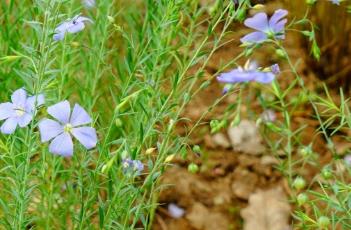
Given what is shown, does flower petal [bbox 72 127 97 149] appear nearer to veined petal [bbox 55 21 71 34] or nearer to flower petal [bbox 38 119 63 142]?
flower petal [bbox 38 119 63 142]

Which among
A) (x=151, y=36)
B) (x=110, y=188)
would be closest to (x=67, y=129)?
(x=110, y=188)

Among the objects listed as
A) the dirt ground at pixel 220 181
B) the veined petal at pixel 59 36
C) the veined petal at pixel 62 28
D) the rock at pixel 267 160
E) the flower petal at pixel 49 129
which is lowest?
the dirt ground at pixel 220 181

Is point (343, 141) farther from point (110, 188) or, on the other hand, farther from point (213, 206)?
point (110, 188)

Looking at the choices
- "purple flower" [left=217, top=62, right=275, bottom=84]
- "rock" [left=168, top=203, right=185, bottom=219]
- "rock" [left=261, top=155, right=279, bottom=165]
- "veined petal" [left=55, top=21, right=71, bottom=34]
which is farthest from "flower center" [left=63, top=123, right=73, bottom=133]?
"rock" [left=261, top=155, right=279, bottom=165]

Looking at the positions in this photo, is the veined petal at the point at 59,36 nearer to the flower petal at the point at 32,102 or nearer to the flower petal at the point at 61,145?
the flower petal at the point at 32,102

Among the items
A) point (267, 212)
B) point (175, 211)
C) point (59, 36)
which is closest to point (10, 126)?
point (59, 36)

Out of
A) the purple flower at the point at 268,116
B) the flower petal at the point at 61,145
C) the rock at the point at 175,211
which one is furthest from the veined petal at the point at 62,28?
the rock at the point at 175,211
